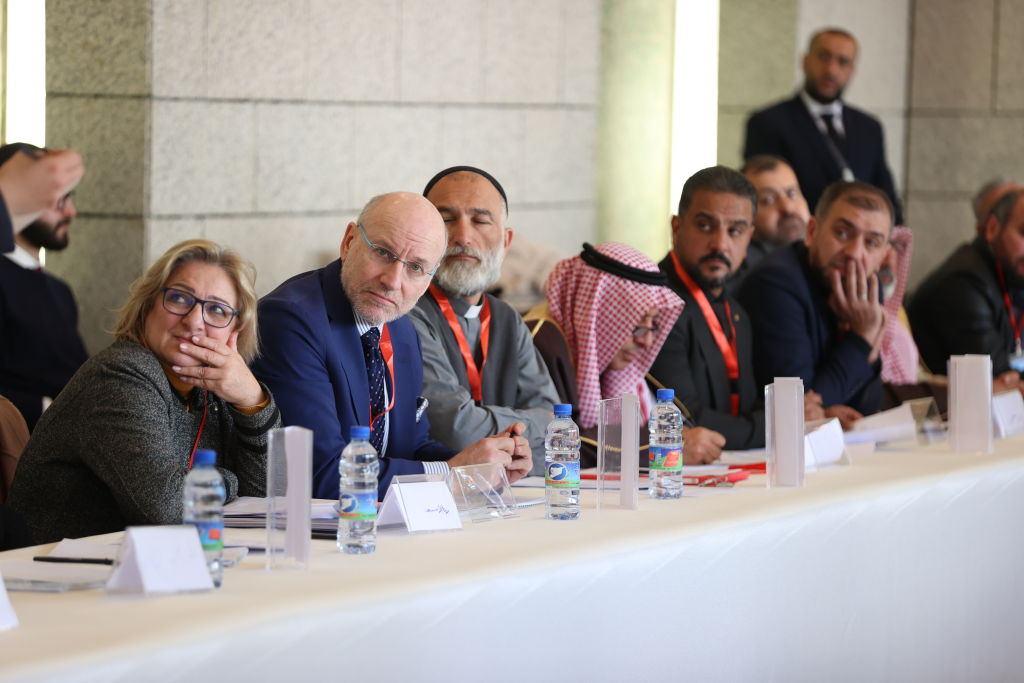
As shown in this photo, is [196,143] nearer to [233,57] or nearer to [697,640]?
[233,57]

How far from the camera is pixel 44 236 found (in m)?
4.85

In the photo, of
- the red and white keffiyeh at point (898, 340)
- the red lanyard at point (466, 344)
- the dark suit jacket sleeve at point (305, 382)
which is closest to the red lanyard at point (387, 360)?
the dark suit jacket sleeve at point (305, 382)

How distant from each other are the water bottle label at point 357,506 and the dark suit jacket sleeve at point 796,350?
8.11 feet

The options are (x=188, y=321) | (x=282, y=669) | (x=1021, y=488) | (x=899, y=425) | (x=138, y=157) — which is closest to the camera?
(x=282, y=669)

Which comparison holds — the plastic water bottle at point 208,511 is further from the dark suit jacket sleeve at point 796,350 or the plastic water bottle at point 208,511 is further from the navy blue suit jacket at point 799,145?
the navy blue suit jacket at point 799,145

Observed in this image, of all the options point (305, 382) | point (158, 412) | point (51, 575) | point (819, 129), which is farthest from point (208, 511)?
point (819, 129)

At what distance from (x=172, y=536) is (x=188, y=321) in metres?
0.87

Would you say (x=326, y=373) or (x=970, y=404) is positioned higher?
(x=326, y=373)

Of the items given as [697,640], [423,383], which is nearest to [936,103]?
[423,383]

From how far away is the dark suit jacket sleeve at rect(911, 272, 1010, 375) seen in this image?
18.4 feet

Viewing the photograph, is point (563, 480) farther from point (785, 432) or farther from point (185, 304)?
point (185, 304)

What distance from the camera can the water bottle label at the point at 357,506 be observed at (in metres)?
2.40

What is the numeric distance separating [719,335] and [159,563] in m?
2.66

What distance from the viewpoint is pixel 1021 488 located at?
364cm
